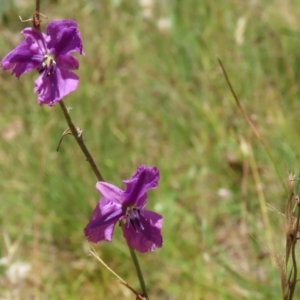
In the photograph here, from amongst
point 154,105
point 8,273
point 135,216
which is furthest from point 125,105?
point 135,216

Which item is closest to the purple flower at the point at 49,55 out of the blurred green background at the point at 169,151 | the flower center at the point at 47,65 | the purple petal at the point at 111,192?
the flower center at the point at 47,65

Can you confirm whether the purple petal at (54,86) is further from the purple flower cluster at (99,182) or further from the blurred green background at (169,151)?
the blurred green background at (169,151)

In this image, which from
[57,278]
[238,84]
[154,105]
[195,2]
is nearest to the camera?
[57,278]

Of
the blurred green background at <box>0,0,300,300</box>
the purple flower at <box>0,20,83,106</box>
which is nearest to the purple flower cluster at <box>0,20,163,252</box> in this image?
the purple flower at <box>0,20,83,106</box>

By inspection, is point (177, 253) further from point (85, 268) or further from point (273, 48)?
point (273, 48)

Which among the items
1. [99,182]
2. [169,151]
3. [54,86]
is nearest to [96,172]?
[99,182]

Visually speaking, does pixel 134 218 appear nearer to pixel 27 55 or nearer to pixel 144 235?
pixel 144 235

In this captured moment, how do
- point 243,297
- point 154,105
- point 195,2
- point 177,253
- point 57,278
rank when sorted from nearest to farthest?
point 243,297 → point 177,253 → point 57,278 → point 154,105 → point 195,2
